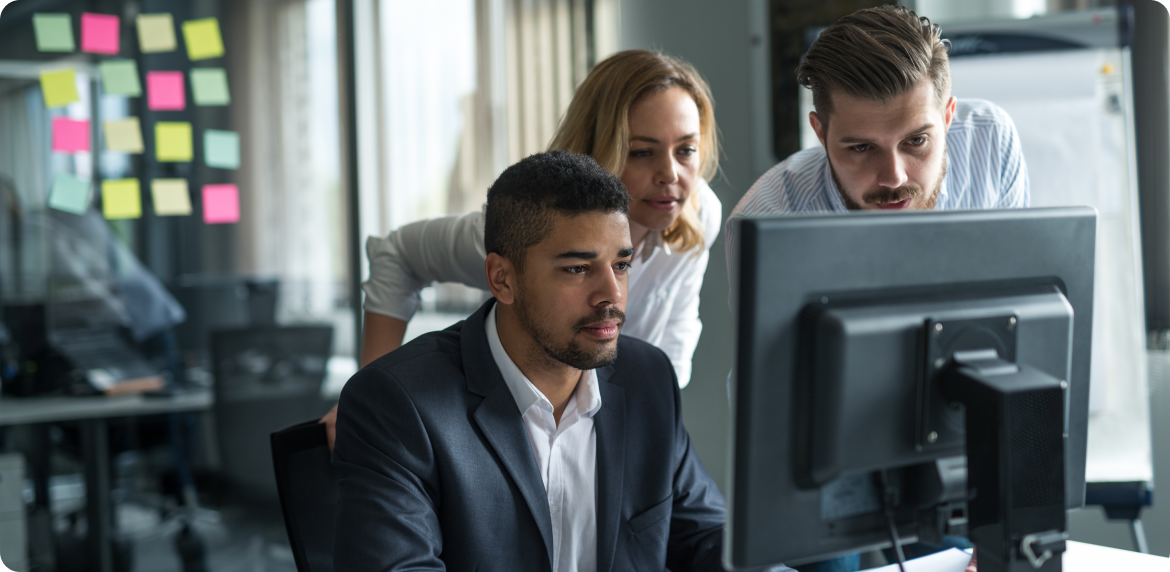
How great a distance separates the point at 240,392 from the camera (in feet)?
9.45

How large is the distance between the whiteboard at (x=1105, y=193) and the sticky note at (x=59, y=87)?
3.00 metres

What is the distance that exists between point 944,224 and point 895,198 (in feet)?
1.29

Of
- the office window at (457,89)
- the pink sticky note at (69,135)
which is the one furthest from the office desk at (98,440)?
the office window at (457,89)

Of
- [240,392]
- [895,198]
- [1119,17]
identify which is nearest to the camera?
[895,198]

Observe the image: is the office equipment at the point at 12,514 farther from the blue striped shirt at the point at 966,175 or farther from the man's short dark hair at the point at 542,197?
the blue striped shirt at the point at 966,175

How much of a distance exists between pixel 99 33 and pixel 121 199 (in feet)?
1.90

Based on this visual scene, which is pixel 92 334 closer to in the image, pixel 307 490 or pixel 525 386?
pixel 307 490

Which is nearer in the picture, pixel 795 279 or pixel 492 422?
pixel 795 279

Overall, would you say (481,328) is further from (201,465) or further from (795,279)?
(201,465)

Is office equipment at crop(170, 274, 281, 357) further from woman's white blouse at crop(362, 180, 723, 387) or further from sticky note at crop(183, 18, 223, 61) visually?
woman's white blouse at crop(362, 180, 723, 387)

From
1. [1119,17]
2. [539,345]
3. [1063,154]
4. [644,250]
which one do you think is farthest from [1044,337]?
[1119,17]

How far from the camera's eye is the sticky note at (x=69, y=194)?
9.13 ft

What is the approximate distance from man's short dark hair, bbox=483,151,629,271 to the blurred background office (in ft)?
4.72

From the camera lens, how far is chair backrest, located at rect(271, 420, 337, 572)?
3.93 ft
